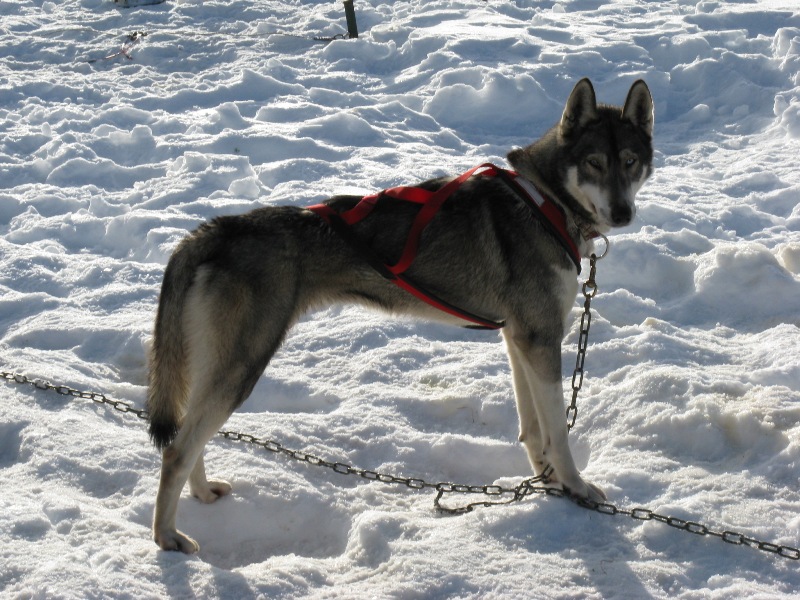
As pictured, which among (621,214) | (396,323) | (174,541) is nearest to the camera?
(174,541)

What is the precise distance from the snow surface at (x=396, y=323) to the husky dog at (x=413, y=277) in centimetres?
35

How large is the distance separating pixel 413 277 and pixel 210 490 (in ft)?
4.15

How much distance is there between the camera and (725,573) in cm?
299

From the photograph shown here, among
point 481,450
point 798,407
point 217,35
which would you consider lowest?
point 481,450

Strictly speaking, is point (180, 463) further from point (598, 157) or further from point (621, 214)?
point (598, 157)

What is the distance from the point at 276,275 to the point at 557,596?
5.09 feet

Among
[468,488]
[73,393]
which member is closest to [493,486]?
[468,488]

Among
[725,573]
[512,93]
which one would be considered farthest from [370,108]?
[725,573]

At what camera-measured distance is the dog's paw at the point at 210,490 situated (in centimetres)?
363

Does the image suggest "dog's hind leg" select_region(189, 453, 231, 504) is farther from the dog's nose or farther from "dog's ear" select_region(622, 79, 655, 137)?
"dog's ear" select_region(622, 79, 655, 137)

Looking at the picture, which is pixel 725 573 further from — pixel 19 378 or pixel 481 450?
pixel 19 378

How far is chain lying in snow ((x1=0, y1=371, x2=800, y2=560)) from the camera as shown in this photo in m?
3.13

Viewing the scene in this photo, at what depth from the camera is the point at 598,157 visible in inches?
144

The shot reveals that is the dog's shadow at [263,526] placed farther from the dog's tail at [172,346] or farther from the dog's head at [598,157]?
the dog's head at [598,157]
